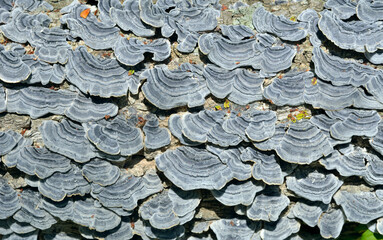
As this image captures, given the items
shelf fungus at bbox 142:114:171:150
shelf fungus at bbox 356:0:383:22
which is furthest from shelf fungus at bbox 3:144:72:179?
shelf fungus at bbox 356:0:383:22

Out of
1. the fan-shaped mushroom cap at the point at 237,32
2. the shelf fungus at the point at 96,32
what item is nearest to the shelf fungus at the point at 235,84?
the fan-shaped mushroom cap at the point at 237,32

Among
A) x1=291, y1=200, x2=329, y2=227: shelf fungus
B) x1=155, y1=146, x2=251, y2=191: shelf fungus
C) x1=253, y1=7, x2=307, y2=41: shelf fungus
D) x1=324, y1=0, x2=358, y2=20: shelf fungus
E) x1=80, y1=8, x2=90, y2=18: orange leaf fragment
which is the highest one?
x1=324, y1=0, x2=358, y2=20: shelf fungus

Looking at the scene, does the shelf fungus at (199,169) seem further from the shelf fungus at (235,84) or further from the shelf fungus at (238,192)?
the shelf fungus at (235,84)

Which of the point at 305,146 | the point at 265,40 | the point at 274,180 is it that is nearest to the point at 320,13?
the point at 265,40

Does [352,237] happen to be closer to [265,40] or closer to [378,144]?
[378,144]

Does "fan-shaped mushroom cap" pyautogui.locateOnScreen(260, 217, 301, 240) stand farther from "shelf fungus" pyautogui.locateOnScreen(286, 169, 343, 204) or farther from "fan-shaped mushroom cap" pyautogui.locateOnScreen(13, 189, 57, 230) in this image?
"fan-shaped mushroom cap" pyautogui.locateOnScreen(13, 189, 57, 230)

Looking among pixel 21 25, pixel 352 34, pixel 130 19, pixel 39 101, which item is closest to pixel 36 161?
pixel 39 101
